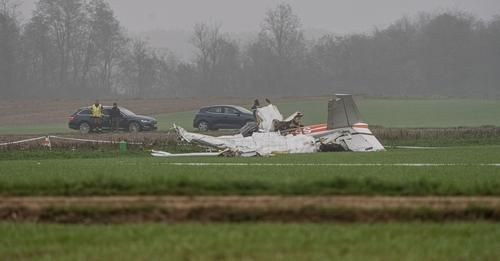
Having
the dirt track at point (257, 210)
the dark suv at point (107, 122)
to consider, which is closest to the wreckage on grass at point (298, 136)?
the dark suv at point (107, 122)

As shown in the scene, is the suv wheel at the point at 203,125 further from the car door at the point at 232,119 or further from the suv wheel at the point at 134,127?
the suv wheel at the point at 134,127

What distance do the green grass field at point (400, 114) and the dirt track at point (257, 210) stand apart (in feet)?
148

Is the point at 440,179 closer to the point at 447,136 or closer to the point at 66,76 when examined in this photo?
the point at 447,136

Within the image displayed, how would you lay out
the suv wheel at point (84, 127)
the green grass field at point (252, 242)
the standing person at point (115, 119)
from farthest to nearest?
the suv wheel at point (84, 127), the standing person at point (115, 119), the green grass field at point (252, 242)

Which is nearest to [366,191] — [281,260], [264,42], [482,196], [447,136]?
[482,196]

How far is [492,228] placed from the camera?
931 centimetres

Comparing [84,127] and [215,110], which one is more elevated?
[215,110]

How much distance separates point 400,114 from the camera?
216ft

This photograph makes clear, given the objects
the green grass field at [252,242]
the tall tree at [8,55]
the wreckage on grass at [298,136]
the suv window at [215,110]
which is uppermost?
the tall tree at [8,55]

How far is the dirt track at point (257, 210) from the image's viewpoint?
995cm

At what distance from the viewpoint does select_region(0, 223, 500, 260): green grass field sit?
784 cm

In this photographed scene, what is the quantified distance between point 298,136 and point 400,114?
116 ft

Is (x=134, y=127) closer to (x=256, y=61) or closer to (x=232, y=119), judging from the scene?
(x=232, y=119)

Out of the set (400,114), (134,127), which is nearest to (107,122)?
(134,127)
